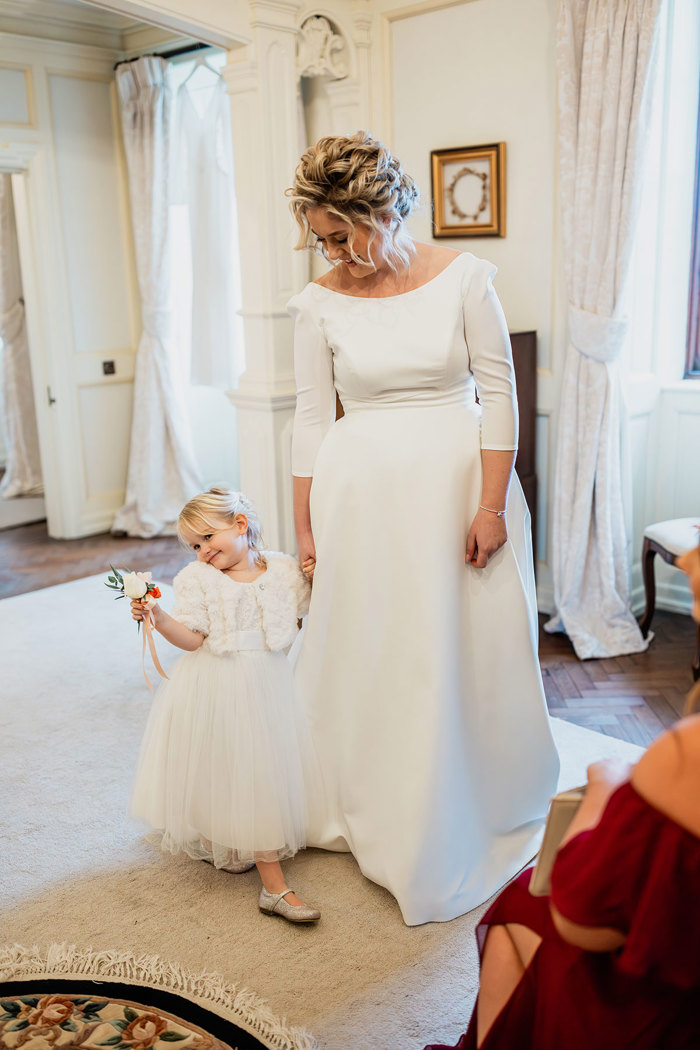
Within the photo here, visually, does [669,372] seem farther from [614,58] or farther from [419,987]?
[419,987]

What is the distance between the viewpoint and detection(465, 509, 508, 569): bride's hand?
7.38 ft

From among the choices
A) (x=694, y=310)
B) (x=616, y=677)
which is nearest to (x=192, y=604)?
(x=616, y=677)

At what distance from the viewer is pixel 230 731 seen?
2.23 metres

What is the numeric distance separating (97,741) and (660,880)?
250 centimetres

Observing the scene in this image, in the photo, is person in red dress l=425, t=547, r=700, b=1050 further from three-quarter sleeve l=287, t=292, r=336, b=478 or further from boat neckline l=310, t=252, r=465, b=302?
three-quarter sleeve l=287, t=292, r=336, b=478

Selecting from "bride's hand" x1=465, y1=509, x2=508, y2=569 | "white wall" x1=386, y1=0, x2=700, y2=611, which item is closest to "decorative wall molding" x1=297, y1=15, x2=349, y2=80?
"white wall" x1=386, y1=0, x2=700, y2=611

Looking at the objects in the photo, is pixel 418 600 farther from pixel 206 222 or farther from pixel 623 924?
pixel 206 222

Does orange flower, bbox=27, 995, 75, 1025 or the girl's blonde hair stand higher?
the girl's blonde hair

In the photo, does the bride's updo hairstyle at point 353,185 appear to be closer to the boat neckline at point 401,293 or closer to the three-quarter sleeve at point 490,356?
the boat neckline at point 401,293

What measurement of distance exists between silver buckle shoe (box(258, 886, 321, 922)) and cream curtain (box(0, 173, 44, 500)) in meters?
5.45

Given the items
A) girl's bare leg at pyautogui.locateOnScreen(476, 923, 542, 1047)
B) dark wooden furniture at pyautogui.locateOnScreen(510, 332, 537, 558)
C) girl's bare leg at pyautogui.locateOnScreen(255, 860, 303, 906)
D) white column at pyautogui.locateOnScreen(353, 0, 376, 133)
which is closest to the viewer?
girl's bare leg at pyautogui.locateOnScreen(476, 923, 542, 1047)

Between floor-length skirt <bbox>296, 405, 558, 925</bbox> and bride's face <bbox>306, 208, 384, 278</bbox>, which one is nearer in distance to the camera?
bride's face <bbox>306, 208, 384, 278</bbox>

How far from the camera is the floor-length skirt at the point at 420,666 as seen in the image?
7.35ft

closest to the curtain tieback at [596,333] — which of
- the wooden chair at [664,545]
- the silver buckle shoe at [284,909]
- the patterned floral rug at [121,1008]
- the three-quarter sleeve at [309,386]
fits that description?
the wooden chair at [664,545]
